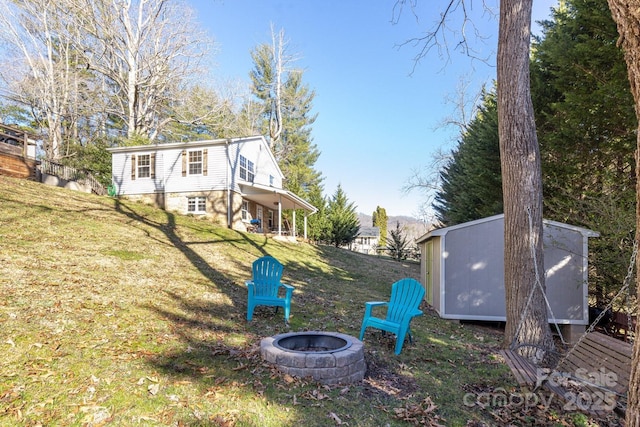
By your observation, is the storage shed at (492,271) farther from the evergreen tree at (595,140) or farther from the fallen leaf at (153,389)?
the fallen leaf at (153,389)

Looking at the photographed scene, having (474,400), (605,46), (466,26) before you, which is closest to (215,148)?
(466,26)

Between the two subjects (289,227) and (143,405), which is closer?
(143,405)

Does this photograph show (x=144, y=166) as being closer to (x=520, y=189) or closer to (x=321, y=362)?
(x=321, y=362)

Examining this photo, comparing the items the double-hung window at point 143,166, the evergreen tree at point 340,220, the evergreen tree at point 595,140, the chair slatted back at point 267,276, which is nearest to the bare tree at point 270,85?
the evergreen tree at point 340,220

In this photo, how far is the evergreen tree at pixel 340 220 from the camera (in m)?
24.2

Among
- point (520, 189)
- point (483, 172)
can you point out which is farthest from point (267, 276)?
point (483, 172)

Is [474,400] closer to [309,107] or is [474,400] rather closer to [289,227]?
[289,227]

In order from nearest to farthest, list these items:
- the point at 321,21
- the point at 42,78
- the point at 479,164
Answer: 1. the point at 479,164
2. the point at 321,21
3. the point at 42,78

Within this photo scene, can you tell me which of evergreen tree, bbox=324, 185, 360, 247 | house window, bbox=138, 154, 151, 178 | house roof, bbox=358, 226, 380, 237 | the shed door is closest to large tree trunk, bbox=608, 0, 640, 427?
the shed door

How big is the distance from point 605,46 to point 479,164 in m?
5.12

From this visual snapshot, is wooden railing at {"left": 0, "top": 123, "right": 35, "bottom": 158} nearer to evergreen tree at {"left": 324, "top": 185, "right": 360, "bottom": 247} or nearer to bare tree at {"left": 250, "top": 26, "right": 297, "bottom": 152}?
evergreen tree at {"left": 324, "top": 185, "right": 360, "bottom": 247}

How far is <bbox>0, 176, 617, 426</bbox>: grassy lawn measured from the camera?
291 centimetres

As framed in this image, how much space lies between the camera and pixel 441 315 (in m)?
7.56

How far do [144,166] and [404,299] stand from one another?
1530 cm
